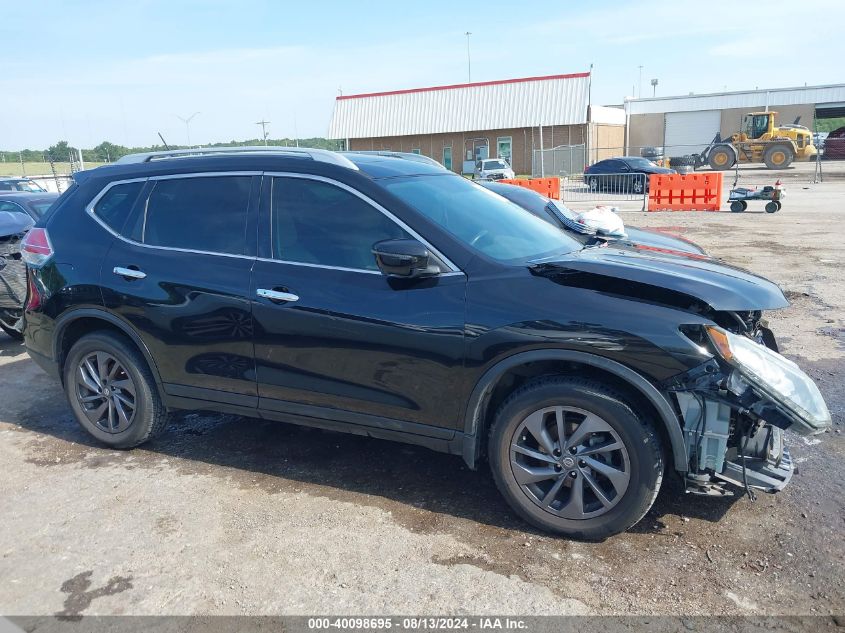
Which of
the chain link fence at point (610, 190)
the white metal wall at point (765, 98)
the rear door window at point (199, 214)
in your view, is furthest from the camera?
the white metal wall at point (765, 98)

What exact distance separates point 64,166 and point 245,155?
4500 cm

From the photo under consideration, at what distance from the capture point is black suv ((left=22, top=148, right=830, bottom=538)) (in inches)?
123

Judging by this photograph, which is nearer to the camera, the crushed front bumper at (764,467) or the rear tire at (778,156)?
the crushed front bumper at (764,467)

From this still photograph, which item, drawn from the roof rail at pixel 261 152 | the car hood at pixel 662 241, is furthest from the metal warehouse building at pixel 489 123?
the roof rail at pixel 261 152

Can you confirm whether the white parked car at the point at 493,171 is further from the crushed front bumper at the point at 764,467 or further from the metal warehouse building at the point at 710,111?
the crushed front bumper at the point at 764,467

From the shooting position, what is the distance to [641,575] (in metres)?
3.07

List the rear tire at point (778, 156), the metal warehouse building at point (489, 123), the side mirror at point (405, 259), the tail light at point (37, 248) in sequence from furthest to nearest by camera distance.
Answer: the metal warehouse building at point (489, 123) < the rear tire at point (778, 156) < the tail light at point (37, 248) < the side mirror at point (405, 259)

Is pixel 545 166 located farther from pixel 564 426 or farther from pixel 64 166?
pixel 564 426

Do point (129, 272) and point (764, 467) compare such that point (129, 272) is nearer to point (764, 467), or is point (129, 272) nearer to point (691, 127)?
point (764, 467)

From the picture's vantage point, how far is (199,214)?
421cm

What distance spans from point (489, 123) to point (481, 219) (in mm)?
40999

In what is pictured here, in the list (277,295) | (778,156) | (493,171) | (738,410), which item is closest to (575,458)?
(738,410)

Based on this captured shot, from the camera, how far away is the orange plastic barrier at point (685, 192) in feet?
63.5

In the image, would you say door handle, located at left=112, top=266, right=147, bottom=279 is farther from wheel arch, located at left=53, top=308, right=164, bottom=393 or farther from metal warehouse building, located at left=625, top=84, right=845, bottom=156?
metal warehouse building, located at left=625, top=84, right=845, bottom=156
